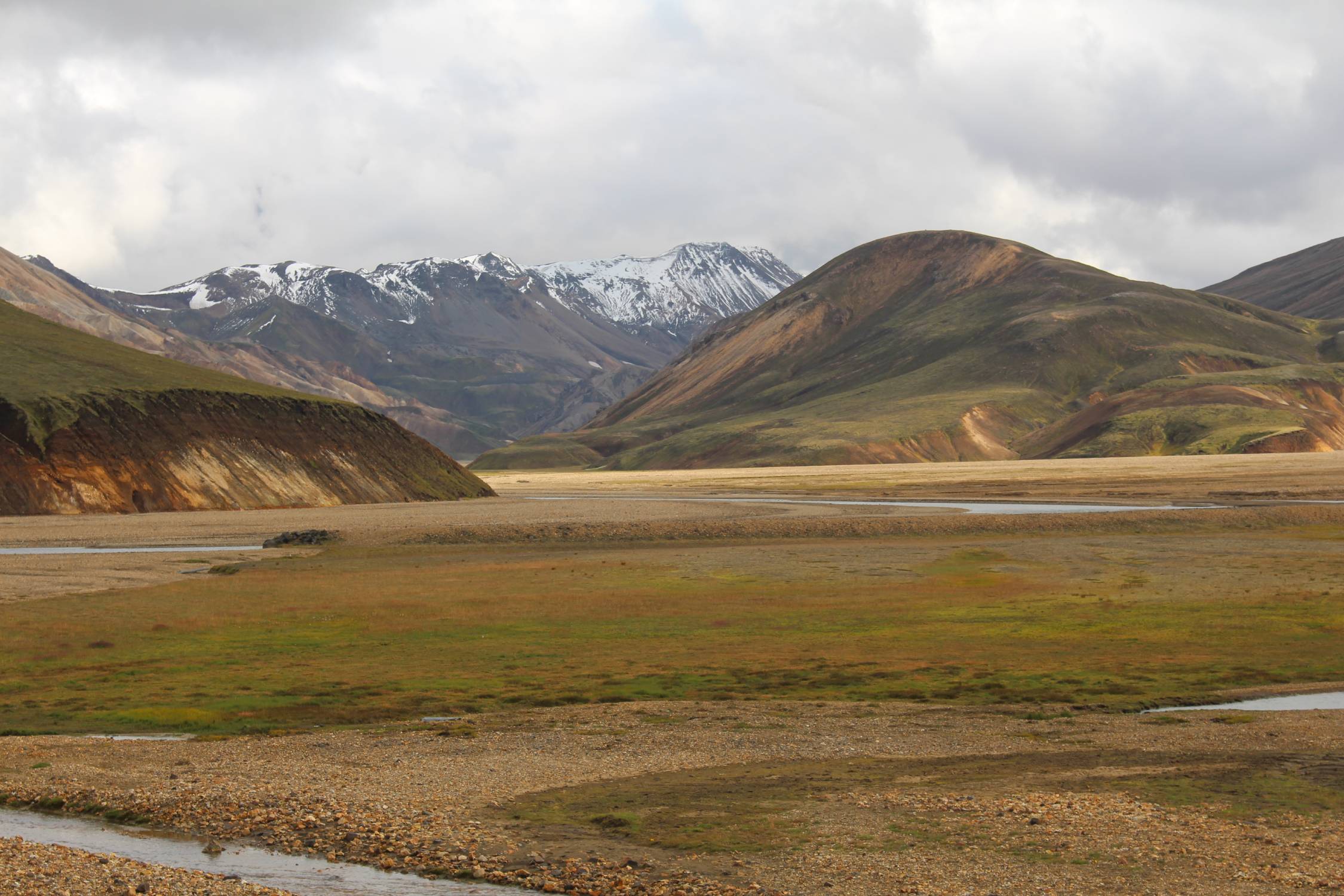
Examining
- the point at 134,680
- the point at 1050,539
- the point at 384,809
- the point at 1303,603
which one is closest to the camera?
the point at 384,809

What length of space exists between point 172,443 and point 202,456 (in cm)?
326

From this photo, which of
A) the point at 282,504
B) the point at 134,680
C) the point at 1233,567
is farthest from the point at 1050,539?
the point at 282,504

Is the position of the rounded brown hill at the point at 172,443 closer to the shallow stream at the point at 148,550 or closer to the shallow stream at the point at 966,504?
the shallow stream at the point at 966,504

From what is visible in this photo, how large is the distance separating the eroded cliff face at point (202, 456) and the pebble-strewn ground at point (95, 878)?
106231mm

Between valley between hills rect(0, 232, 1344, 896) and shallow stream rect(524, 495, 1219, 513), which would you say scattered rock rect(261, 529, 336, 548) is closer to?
valley between hills rect(0, 232, 1344, 896)

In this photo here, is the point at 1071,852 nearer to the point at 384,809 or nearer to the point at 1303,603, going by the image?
the point at 384,809

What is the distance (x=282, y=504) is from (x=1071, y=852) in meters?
118

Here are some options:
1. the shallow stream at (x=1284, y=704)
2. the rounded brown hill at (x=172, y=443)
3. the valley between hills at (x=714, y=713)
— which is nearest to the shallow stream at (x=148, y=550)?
the valley between hills at (x=714, y=713)

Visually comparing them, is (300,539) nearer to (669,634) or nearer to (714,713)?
(669,634)

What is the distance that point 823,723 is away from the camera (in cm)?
3188

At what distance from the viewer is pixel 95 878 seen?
19.2 metres

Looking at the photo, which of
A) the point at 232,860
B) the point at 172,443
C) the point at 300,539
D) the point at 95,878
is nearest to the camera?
the point at 95,878

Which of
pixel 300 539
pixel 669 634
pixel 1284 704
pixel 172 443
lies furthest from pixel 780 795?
pixel 172 443

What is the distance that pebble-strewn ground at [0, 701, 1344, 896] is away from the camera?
65.6 ft
